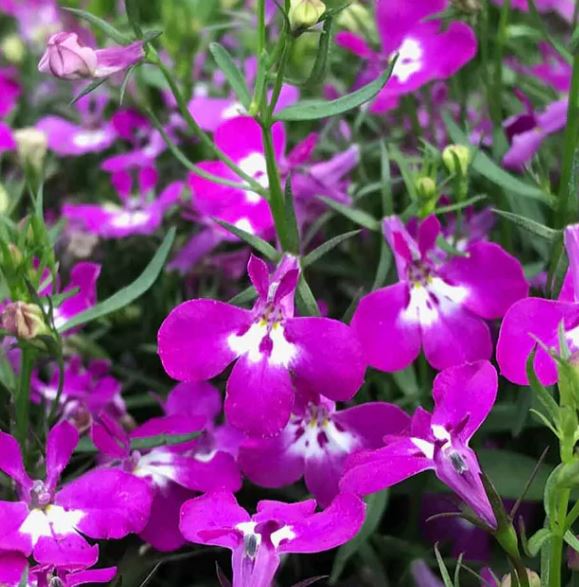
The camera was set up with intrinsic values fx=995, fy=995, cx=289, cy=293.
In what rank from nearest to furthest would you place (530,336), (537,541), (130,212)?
1. (537,541)
2. (530,336)
3. (130,212)

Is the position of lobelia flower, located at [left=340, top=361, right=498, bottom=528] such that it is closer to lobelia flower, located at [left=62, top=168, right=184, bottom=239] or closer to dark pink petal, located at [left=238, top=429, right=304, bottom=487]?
dark pink petal, located at [left=238, top=429, right=304, bottom=487]

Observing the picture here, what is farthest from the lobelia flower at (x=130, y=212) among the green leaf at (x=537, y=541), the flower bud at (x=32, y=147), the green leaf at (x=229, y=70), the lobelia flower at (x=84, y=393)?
the green leaf at (x=537, y=541)

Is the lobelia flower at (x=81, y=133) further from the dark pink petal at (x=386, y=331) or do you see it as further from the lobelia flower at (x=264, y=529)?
the lobelia flower at (x=264, y=529)

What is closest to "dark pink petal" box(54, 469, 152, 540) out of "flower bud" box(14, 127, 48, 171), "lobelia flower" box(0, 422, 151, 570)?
"lobelia flower" box(0, 422, 151, 570)

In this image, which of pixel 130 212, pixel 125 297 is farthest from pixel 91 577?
pixel 130 212

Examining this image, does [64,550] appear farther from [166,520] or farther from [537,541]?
[537,541]

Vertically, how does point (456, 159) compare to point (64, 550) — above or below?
above
